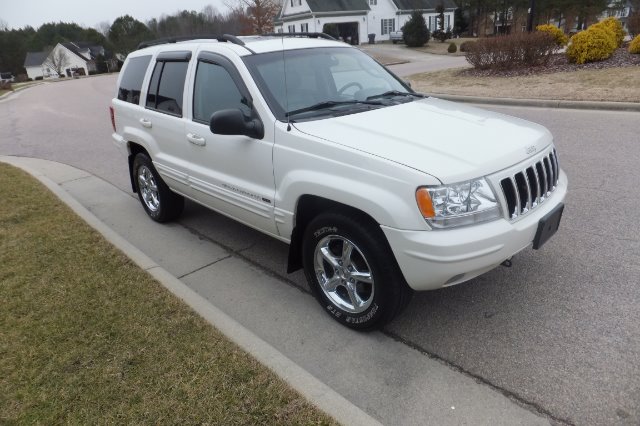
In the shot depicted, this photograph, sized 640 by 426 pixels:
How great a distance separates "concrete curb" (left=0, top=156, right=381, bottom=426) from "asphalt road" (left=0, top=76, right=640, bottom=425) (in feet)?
2.47

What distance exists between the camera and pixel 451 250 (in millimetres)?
2682

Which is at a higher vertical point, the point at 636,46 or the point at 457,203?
the point at 636,46

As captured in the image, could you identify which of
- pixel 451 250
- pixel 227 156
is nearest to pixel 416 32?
pixel 227 156

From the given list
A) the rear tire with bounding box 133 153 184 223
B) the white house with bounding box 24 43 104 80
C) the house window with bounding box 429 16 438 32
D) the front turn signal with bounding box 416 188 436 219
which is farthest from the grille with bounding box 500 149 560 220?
the white house with bounding box 24 43 104 80

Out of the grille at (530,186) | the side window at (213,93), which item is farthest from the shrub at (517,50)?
the side window at (213,93)

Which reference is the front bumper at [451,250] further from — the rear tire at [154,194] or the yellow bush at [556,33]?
the yellow bush at [556,33]

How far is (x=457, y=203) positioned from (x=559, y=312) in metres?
1.33

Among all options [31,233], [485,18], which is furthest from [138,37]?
[31,233]

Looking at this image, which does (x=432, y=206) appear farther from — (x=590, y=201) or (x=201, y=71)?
(x=590, y=201)

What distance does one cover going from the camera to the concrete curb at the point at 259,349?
2.57 m

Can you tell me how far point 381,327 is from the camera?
3.23m

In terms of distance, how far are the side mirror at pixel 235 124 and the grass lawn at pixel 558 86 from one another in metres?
9.17

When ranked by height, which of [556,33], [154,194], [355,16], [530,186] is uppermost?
[355,16]

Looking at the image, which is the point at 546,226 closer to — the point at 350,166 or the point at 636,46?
the point at 350,166
